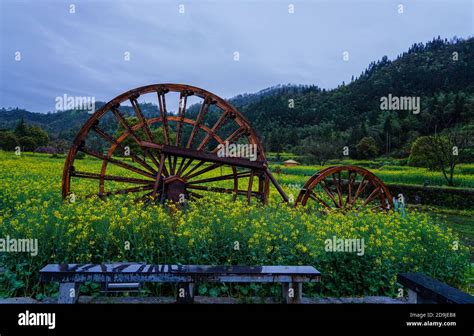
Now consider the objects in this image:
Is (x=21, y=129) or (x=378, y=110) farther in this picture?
(x=378, y=110)

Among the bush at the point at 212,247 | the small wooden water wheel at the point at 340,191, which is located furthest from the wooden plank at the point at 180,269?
the small wooden water wheel at the point at 340,191

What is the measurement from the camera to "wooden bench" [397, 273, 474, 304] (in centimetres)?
364

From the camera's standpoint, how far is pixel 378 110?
960 centimetres

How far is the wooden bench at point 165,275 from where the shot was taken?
377 centimetres

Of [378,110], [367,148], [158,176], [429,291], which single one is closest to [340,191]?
[367,148]

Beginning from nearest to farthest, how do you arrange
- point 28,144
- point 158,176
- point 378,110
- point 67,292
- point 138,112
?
point 67,292
point 158,176
point 138,112
point 28,144
point 378,110

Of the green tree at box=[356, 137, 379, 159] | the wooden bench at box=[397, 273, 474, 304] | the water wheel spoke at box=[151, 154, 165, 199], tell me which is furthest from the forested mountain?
the wooden bench at box=[397, 273, 474, 304]

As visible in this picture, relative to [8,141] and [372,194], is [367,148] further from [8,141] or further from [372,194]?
[8,141]

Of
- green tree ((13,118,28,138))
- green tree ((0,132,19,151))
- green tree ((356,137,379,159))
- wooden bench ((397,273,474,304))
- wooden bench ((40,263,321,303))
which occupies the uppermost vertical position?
green tree ((13,118,28,138))

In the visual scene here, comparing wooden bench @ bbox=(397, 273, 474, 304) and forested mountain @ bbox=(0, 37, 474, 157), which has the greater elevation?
forested mountain @ bbox=(0, 37, 474, 157)

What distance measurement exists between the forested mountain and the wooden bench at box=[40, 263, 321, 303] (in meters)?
5.58

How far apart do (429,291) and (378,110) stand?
6.54m

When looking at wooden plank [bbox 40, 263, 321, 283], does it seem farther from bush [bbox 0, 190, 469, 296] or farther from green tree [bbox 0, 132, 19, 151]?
green tree [bbox 0, 132, 19, 151]
